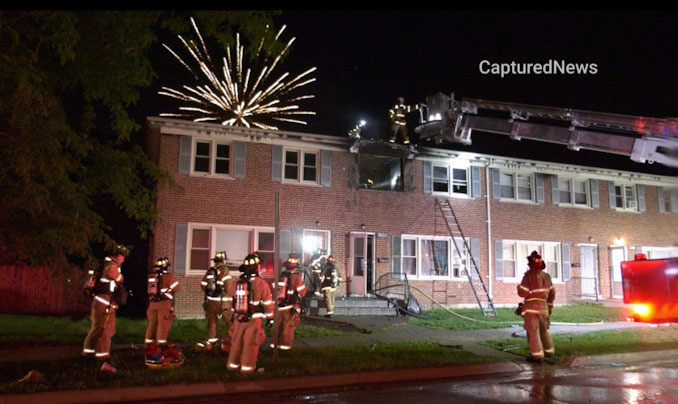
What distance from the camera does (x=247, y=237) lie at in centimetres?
1703

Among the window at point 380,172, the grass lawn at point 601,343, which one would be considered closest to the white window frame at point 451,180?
the window at point 380,172

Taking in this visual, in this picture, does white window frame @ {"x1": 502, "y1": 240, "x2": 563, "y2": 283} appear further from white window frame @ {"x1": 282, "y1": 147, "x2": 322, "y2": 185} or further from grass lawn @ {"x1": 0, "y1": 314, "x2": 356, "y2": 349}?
grass lawn @ {"x1": 0, "y1": 314, "x2": 356, "y2": 349}

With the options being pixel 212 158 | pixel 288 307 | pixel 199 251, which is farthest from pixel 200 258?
pixel 288 307

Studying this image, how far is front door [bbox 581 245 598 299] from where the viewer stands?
2138 cm

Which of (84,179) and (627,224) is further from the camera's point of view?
(627,224)

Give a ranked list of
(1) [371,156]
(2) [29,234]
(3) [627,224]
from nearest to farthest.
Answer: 1. (2) [29,234]
2. (1) [371,156]
3. (3) [627,224]

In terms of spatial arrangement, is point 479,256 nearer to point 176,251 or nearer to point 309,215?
point 309,215

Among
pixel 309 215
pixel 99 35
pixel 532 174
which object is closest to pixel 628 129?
pixel 99 35

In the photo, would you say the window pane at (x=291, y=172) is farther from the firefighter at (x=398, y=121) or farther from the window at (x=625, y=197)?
the window at (x=625, y=197)

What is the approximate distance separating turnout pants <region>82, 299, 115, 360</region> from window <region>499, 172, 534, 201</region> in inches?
617

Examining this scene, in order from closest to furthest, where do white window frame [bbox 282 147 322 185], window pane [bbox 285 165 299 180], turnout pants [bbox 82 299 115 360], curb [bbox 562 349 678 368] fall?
turnout pants [bbox 82 299 115 360] < curb [bbox 562 349 678 368] < white window frame [bbox 282 147 322 185] < window pane [bbox 285 165 299 180]

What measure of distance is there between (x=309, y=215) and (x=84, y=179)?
7758 millimetres

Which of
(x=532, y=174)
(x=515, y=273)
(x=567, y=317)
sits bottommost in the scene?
(x=567, y=317)

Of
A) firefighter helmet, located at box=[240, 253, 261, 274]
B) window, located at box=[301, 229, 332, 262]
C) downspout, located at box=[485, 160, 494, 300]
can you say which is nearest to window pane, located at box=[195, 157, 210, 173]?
window, located at box=[301, 229, 332, 262]
